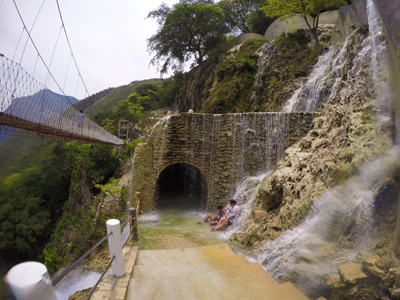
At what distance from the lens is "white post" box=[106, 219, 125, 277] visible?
257 centimetres

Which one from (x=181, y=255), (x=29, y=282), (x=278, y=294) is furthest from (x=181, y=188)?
(x=29, y=282)

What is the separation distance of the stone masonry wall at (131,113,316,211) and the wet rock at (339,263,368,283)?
483cm

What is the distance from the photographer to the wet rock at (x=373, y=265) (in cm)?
205

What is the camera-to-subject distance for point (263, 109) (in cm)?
1250

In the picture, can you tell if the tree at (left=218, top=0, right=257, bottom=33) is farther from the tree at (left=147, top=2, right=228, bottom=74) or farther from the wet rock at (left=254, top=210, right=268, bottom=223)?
the wet rock at (left=254, top=210, right=268, bottom=223)

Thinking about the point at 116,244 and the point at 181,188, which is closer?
the point at 116,244

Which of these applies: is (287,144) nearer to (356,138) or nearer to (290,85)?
(356,138)

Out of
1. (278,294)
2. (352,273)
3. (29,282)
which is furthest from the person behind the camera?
(278,294)

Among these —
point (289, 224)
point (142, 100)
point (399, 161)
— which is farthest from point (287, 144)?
point (142, 100)

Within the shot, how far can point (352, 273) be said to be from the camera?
2.22 meters

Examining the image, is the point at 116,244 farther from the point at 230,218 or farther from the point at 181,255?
the point at 230,218

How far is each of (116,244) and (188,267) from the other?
117 centimetres

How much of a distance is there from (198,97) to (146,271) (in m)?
15.6

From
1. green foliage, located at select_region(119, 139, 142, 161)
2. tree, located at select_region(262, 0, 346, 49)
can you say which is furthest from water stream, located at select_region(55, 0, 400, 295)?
tree, located at select_region(262, 0, 346, 49)
